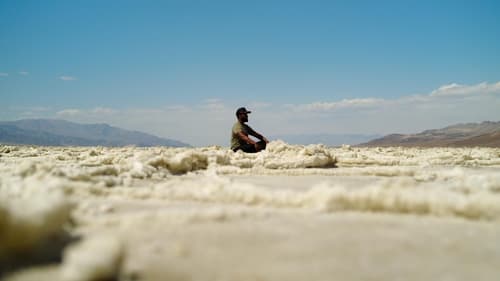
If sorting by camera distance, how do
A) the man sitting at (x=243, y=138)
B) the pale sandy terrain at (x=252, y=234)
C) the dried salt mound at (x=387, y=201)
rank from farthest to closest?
1. the man sitting at (x=243, y=138)
2. the dried salt mound at (x=387, y=201)
3. the pale sandy terrain at (x=252, y=234)

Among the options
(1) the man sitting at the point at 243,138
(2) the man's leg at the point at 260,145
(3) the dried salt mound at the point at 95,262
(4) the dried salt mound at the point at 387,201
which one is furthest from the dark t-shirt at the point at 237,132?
(3) the dried salt mound at the point at 95,262

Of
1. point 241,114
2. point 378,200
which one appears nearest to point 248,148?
point 241,114

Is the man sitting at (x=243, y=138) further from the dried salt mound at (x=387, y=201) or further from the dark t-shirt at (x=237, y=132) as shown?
the dried salt mound at (x=387, y=201)

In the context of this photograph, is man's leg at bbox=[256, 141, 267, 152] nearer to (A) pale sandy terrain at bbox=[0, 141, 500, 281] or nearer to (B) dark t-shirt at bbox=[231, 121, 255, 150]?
(B) dark t-shirt at bbox=[231, 121, 255, 150]

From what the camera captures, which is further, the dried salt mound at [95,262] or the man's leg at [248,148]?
the man's leg at [248,148]

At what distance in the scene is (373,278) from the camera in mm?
1191

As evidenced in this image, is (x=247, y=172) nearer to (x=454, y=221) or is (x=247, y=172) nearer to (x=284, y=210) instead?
(x=284, y=210)

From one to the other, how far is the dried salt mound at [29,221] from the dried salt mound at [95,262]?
0.22 meters

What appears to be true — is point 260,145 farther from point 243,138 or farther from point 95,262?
point 95,262

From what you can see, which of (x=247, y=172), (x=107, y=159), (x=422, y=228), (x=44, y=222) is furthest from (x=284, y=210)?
(x=107, y=159)

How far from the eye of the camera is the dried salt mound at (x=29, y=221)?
4.04ft

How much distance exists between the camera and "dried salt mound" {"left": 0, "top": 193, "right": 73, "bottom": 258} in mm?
1232

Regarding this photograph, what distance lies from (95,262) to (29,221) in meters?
0.40

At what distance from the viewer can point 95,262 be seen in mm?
1058
